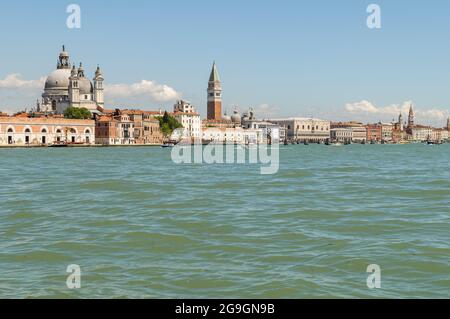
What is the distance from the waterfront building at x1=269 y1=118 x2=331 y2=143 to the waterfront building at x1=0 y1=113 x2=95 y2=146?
58.2m

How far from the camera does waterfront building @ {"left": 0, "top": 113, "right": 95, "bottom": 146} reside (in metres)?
64.4

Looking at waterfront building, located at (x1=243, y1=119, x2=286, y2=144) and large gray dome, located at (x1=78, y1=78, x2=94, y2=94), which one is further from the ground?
large gray dome, located at (x1=78, y1=78, x2=94, y2=94)

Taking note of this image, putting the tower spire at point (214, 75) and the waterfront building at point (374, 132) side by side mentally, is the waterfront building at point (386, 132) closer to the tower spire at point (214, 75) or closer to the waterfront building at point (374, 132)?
the waterfront building at point (374, 132)

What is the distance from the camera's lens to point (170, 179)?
63.6 ft

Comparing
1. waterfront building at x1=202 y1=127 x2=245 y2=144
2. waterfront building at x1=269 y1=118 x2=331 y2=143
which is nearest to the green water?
waterfront building at x1=202 y1=127 x2=245 y2=144

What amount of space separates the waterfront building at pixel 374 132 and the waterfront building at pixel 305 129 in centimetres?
1486

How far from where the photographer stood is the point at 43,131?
225 feet

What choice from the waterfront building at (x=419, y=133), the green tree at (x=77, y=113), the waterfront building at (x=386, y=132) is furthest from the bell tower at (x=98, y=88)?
the waterfront building at (x=419, y=133)

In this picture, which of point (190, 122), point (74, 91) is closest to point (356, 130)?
point (190, 122)

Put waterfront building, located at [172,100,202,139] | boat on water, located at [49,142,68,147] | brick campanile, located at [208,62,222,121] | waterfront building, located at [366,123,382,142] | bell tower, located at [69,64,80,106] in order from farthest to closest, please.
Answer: waterfront building, located at [366,123,382,142], brick campanile, located at [208,62,222,121], waterfront building, located at [172,100,202,139], bell tower, located at [69,64,80,106], boat on water, located at [49,142,68,147]

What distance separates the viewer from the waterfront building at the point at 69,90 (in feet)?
275

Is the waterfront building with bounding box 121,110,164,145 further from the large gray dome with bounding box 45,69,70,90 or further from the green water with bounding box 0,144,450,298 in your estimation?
the green water with bounding box 0,144,450,298
